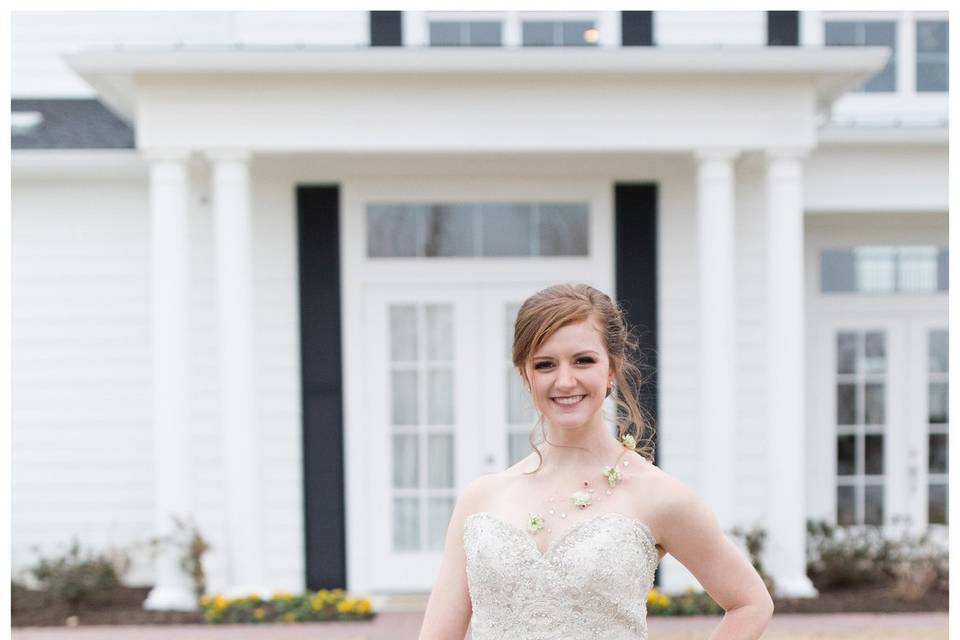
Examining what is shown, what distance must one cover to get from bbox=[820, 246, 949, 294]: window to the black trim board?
14.1 ft

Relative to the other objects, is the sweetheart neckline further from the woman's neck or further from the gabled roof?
the gabled roof

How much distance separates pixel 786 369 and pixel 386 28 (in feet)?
13.2

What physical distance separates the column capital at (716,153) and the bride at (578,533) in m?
4.94

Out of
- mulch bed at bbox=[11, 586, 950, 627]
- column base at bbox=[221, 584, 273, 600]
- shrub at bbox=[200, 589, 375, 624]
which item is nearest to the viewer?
shrub at bbox=[200, 589, 375, 624]

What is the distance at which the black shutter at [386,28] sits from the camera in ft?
24.5

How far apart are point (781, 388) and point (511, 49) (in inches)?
119

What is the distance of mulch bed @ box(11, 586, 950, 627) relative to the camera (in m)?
6.56

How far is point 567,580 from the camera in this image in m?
1.96

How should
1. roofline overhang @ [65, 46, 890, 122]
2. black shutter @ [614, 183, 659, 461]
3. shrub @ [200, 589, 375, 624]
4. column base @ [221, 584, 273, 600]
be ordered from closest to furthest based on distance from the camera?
1. roofline overhang @ [65, 46, 890, 122]
2. shrub @ [200, 589, 375, 624]
3. column base @ [221, 584, 273, 600]
4. black shutter @ [614, 183, 659, 461]

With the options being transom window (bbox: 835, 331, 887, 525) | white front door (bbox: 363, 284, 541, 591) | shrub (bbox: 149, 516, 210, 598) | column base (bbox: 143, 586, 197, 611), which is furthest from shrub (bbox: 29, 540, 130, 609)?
transom window (bbox: 835, 331, 887, 525)

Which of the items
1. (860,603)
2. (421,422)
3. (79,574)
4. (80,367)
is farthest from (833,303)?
(79,574)

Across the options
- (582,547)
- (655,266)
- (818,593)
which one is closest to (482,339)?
(655,266)

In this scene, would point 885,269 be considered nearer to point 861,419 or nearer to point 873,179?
A: point 873,179

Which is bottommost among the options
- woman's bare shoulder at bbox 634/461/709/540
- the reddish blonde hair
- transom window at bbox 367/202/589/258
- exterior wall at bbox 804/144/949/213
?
woman's bare shoulder at bbox 634/461/709/540
